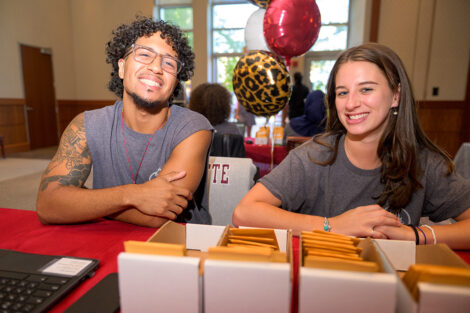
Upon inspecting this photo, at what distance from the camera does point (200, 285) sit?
1.51 ft

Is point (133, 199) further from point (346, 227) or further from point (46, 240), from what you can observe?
point (346, 227)

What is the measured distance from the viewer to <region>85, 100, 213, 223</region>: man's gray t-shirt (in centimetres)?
138

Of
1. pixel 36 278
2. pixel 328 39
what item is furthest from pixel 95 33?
pixel 36 278

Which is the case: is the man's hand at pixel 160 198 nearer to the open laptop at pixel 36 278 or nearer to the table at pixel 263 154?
the open laptop at pixel 36 278

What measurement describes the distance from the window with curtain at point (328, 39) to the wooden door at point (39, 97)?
21.8 feet

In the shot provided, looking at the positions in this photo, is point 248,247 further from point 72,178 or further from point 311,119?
point 311,119

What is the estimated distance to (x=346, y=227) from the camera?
98 centimetres

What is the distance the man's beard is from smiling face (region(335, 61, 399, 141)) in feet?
2.73

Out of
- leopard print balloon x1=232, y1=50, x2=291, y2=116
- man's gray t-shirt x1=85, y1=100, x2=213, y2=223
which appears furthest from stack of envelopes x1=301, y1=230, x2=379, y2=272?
leopard print balloon x1=232, y1=50, x2=291, y2=116

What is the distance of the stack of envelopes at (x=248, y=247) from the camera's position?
468 millimetres

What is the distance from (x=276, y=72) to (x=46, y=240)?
6.24 feet

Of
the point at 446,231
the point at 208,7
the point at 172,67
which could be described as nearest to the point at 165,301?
the point at 446,231

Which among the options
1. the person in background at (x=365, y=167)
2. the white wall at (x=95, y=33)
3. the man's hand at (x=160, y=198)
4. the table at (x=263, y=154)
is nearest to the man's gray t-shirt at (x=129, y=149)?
the man's hand at (x=160, y=198)

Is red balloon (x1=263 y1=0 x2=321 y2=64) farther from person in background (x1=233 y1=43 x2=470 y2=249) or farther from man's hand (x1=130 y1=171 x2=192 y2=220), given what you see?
man's hand (x1=130 y1=171 x2=192 y2=220)
